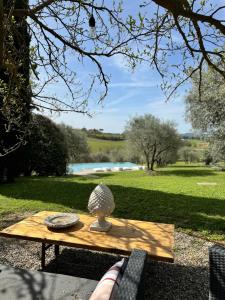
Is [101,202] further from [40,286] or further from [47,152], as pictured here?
[47,152]

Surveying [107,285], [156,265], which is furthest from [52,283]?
[156,265]

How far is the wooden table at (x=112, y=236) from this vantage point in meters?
3.13

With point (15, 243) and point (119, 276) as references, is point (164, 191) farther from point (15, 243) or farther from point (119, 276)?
point (119, 276)

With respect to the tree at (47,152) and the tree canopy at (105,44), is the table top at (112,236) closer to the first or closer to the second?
the tree canopy at (105,44)

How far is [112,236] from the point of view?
11.3 feet

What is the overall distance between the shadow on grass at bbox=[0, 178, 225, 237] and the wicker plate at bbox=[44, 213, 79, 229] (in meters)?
2.72

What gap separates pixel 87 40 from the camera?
5.16 metres

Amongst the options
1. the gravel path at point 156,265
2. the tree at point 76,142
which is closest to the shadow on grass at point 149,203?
the gravel path at point 156,265

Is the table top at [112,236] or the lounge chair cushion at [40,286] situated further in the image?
the table top at [112,236]

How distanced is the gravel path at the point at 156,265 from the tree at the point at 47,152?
11652mm

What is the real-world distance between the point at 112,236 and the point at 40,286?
1.05 meters

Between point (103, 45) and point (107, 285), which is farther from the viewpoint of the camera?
point (103, 45)

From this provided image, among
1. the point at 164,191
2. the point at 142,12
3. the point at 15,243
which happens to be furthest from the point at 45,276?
the point at 164,191

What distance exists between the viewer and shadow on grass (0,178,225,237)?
619 centimetres
